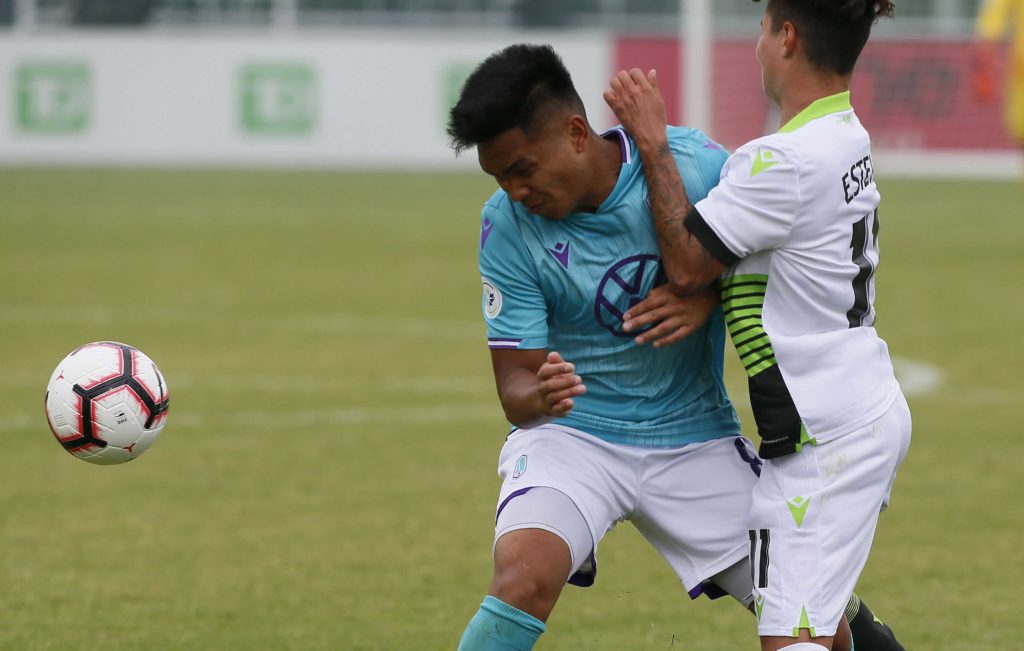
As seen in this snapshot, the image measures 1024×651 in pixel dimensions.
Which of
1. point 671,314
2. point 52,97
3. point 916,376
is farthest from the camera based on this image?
point 52,97

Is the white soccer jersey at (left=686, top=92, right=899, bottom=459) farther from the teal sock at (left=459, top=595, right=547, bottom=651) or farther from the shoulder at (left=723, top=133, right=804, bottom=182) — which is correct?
the teal sock at (left=459, top=595, right=547, bottom=651)

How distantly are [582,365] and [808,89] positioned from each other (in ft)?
2.92

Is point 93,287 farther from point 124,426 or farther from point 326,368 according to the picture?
point 124,426

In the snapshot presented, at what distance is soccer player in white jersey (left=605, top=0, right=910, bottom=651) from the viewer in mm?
3521

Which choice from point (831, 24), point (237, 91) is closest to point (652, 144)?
point (831, 24)

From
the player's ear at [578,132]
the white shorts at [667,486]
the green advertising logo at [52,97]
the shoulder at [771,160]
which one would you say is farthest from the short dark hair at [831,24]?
the green advertising logo at [52,97]

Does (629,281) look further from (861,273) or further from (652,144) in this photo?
(861,273)

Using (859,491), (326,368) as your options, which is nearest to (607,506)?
(859,491)

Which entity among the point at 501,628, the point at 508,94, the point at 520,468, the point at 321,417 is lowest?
the point at 321,417

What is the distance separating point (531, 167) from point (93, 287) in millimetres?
10179

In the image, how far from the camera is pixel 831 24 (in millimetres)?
3582

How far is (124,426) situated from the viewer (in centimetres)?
443

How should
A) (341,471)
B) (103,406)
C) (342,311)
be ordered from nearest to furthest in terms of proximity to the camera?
1. (103,406)
2. (341,471)
3. (342,311)

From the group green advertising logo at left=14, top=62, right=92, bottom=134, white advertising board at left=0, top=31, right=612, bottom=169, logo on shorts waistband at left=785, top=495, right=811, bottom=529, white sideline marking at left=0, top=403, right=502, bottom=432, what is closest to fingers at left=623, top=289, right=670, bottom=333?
logo on shorts waistband at left=785, top=495, right=811, bottom=529
